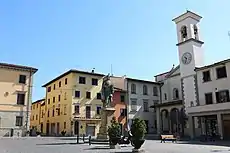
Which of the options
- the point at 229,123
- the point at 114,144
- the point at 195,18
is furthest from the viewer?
the point at 195,18

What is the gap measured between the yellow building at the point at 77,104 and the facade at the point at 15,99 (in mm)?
7280

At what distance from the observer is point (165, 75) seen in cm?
5125

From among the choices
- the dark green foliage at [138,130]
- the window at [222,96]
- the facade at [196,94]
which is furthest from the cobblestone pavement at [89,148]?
the window at [222,96]

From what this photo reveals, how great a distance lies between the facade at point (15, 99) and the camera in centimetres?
3534

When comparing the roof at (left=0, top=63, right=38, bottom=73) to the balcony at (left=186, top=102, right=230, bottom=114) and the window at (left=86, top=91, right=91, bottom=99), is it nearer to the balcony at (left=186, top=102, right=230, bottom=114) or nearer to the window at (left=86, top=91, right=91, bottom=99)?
the window at (left=86, top=91, right=91, bottom=99)

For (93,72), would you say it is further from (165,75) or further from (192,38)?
(192,38)

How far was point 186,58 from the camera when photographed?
37.4 metres

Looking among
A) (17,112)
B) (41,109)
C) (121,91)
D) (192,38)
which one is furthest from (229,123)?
(41,109)

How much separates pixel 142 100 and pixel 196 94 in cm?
1478

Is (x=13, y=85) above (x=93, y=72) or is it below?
below

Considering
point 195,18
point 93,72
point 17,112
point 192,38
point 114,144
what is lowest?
point 114,144

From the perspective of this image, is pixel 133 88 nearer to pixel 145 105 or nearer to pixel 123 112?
pixel 145 105

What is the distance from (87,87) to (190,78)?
17.9m

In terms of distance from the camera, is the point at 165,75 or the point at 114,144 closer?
the point at 114,144
